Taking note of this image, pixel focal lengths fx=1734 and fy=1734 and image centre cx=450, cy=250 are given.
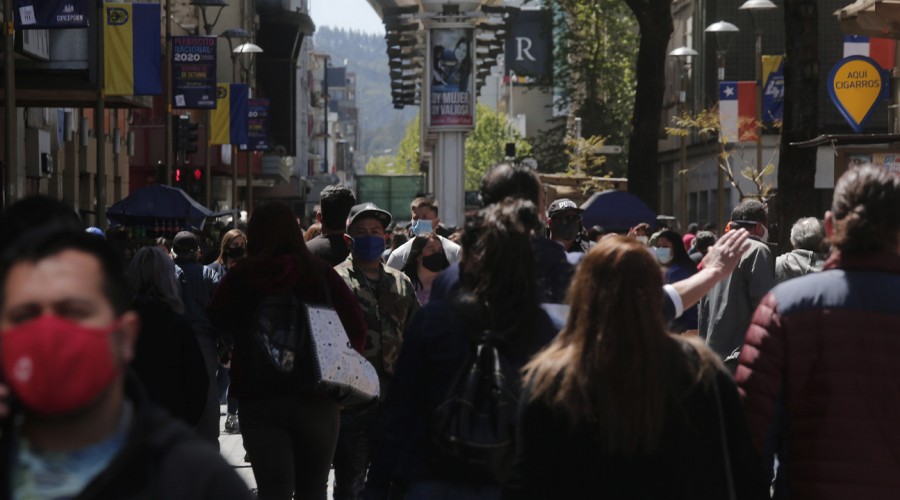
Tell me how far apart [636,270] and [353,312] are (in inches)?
134

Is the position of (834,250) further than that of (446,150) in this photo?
No

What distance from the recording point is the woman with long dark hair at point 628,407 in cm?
420

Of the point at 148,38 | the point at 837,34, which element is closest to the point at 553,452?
the point at 148,38

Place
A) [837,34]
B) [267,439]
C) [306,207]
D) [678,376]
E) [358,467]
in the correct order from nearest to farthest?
[678,376] → [267,439] → [358,467] → [837,34] → [306,207]

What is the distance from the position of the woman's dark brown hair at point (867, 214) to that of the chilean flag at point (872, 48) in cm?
2722

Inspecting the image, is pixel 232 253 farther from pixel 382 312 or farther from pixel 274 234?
pixel 274 234

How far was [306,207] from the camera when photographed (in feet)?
438

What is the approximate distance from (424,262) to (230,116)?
4006 cm

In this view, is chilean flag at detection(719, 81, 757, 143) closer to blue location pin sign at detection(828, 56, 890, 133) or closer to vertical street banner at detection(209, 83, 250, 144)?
vertical street banner at detection(209, 83, 250, 144)

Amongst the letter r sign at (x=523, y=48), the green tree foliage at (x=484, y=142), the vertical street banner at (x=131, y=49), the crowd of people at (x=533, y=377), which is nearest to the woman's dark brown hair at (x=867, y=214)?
the crowd of people at (x=533, y=377)

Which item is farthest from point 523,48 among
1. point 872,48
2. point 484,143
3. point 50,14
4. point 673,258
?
point 673,258

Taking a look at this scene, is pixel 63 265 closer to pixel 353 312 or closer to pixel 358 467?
pixel 353 312

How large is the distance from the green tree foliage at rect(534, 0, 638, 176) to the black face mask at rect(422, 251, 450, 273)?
50359 mm

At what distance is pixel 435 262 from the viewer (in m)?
10.9
